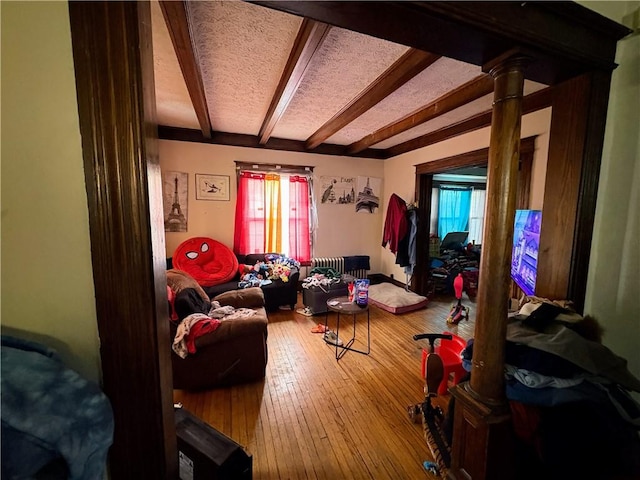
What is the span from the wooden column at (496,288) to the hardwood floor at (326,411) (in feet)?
1.80

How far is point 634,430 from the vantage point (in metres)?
0.98

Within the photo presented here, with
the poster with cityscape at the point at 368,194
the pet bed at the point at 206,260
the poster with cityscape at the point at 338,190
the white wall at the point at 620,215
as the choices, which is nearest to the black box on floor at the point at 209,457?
the white wall at the point at 620,215

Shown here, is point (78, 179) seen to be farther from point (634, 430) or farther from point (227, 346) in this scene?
point (634, 430)

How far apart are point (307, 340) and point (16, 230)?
8.55ft

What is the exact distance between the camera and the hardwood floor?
1482mm

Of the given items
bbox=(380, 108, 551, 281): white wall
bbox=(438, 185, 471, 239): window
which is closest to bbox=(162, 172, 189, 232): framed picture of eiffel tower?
bbox=(380, 108, 551, 281): white wall

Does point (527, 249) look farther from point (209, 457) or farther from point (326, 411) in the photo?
point (209, 457)

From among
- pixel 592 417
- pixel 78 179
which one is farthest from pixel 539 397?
pixel 78 179

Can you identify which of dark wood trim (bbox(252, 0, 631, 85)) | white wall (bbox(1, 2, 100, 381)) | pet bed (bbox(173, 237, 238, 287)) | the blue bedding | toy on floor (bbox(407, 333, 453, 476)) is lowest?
toy on floor (bbox(407, 333, 453, 476))

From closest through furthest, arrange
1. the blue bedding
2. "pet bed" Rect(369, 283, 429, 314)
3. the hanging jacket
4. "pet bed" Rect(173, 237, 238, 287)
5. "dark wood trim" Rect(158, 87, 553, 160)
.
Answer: the blue bedding, "dark wood trim" Rect(158, 87, 553, 160), "pet bed" Rect(173, 237, 238, 287), "pet bed" Rect(369, 283, 429, 314), the hanging jacket

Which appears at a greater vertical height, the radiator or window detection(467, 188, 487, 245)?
window detection(467, 188, 487, 245)

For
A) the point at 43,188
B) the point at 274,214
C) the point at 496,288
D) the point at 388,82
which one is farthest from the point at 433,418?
the point at 274,214

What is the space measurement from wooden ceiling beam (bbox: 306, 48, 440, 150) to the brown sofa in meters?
2.16

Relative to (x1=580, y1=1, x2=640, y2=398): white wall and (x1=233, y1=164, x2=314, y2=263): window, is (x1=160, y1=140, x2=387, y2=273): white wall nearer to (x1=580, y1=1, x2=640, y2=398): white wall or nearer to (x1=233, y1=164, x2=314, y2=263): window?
(x1=233, y1=164, x2=314, y2=263): window
